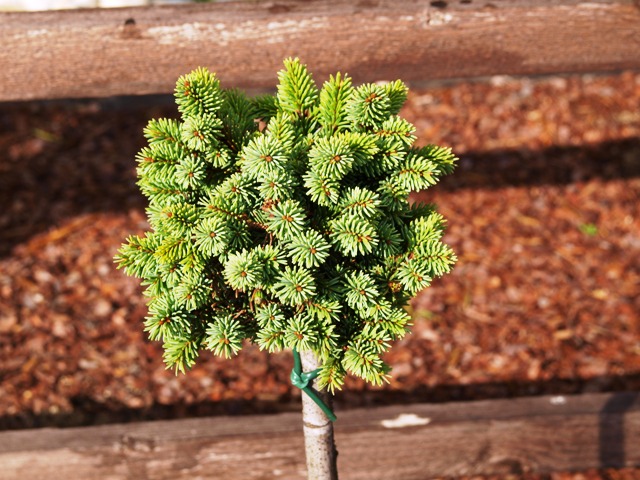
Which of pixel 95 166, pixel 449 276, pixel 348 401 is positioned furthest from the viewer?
pixel 95 166

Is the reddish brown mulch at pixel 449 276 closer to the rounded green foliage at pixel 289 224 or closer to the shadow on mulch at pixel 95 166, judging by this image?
the shadow on mulch at pixel 95 166

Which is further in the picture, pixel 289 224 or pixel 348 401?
pixel 348 401

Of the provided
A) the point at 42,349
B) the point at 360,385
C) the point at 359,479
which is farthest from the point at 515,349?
the point at 42,349

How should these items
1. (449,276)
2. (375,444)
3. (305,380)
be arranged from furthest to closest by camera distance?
(449,276) → (375,444) → (305,380)

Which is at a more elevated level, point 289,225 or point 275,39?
point 275,39

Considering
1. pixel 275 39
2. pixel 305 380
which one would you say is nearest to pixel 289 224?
pixel 305 380

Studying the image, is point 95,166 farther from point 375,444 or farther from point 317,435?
point 317,435

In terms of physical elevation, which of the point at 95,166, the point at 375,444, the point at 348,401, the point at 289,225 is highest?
the point at 95,166

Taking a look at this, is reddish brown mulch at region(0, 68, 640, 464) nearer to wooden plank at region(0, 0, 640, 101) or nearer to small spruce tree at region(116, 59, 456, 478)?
wooden plank at region(0, 0, 640, 101)
